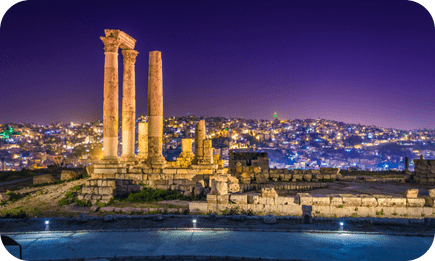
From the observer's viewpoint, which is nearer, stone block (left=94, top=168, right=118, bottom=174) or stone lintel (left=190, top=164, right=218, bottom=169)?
stone block (left=94, top=168, right=118, bottom=174)

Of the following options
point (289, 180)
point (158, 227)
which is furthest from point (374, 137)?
point (158, 227)

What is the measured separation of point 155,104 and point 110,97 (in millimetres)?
2663

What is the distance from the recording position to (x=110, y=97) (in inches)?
702

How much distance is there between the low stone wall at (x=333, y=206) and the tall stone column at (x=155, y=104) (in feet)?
23.4

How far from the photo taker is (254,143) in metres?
94.6

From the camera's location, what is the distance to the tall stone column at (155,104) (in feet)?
59.6

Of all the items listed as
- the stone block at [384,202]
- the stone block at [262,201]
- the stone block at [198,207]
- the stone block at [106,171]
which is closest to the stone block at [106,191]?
the stone block at [106,171]

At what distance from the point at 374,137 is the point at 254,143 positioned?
128 ft

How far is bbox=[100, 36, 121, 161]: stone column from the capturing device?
1772 centimetres

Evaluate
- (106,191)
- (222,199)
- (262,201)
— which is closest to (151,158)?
(106,191)

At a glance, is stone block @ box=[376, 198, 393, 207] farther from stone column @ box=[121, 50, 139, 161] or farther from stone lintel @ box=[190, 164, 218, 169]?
stone column @ box=[121, 50, 139, 161]

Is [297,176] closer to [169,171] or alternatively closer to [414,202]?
[169,171]

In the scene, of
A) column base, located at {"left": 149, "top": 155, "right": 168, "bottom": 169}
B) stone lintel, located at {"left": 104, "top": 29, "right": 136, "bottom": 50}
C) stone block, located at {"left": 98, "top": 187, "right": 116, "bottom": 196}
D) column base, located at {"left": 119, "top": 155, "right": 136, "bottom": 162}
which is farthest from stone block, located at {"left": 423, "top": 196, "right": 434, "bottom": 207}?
stone lintel, located at {"left": 104, "top": 29, "right": 136, "bottom": 50}

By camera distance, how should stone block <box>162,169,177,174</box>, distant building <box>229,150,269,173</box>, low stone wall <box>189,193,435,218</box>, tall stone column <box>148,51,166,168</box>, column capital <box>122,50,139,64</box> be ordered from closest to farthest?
low stone wall <box>189,193,435,218</box>
stone block <box>162,169,177,174</box>
tall stone column <box>148,51,166,168</box>
column capital <box>122,50,139,64</box>
distant building <box>229,150,269,173</box>
